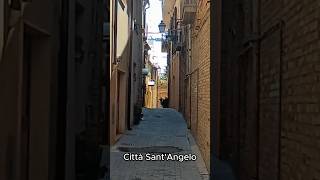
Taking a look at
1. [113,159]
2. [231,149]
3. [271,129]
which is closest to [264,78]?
[271,129]

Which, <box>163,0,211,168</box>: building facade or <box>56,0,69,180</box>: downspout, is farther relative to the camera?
<box>163,0,211,168</box>: building facade

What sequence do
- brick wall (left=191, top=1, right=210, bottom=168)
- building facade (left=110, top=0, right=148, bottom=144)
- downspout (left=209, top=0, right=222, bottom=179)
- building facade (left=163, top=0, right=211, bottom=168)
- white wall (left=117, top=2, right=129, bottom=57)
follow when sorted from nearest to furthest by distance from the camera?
downspout (left=209, top=0, right=222, bottom=179) → brick wall (left=191, top=1, right=210, bottom=168) → building facade (left=163, top=0, right=211, bottom=168) → building facade (left=110, top=0, right=148, bottom=144) → white wall (left=117, top=2, right=129, bottom=57)

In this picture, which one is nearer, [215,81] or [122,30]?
[215,81]

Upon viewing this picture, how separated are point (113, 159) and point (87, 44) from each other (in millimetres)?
4225

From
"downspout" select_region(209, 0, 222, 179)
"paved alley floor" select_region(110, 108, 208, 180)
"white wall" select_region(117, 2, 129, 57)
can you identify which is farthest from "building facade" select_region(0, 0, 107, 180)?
"white wall" select_region(117, 2, 129, 57)

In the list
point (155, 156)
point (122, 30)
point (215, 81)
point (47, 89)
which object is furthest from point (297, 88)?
point (122, 30)

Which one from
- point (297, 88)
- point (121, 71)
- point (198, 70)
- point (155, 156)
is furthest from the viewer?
point (121, 71)

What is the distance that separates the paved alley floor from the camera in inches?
379

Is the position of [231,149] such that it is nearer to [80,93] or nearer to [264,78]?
[80,93]

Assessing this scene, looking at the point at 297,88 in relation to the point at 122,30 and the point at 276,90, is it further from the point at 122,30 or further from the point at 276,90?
the point at 122,30

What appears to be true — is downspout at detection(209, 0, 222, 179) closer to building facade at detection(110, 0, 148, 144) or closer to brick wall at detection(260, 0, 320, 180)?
brick wall at detection(260, 0, 320, 180)

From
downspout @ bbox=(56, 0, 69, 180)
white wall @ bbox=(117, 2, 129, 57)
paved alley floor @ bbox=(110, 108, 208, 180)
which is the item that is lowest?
paved alley floor @ bbox=(110, 108, 208, 180)

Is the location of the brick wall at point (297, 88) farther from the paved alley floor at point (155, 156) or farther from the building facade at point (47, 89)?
the paved alley floor at point (155, 156)

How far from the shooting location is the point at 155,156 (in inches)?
489
